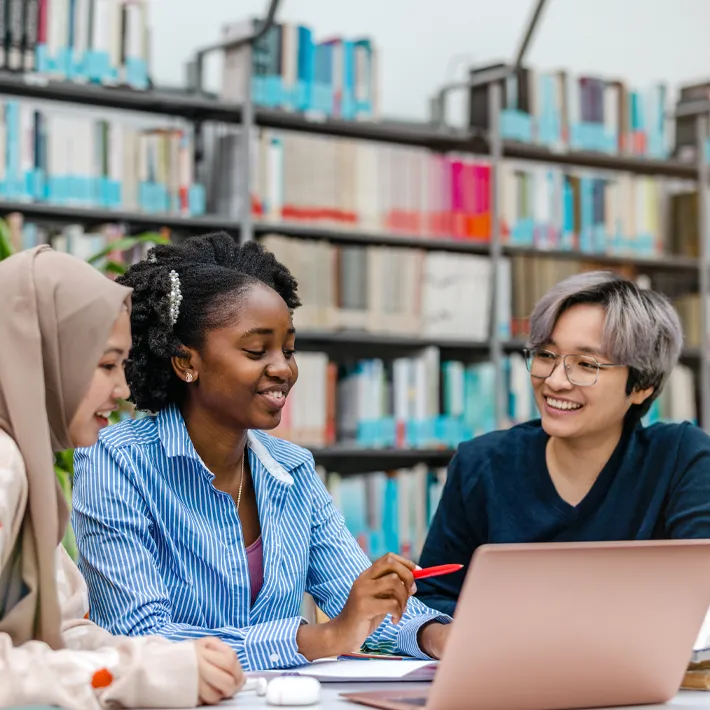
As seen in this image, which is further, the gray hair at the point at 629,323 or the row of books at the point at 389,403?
the row of books at the point at 389,403

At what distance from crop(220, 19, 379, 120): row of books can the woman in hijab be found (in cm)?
285

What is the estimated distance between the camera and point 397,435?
4156 mm

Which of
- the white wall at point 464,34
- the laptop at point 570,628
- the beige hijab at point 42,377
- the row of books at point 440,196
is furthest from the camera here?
the white wall at point 464,34

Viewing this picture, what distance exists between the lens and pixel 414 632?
1.62 metres

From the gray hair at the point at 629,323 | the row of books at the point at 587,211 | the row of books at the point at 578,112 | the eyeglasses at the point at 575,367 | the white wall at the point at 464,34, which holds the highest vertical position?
the white wall at the point at 464,34

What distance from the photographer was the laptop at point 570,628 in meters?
1.08

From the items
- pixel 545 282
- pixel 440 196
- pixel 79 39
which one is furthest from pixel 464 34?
pixel 79 39

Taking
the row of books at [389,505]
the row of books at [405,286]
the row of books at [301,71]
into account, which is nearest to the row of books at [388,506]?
the row of books at [389,505]

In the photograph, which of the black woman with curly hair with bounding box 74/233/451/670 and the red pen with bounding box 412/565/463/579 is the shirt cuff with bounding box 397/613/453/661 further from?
the red pen with bounding box 412/565/463/579

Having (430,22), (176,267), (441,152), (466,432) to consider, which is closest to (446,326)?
(466,432)

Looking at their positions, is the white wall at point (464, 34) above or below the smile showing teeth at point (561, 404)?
above

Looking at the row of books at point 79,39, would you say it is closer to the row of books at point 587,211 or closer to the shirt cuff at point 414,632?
the row of books at point 587,211

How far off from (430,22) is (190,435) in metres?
3.35

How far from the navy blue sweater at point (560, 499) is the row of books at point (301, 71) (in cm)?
227
